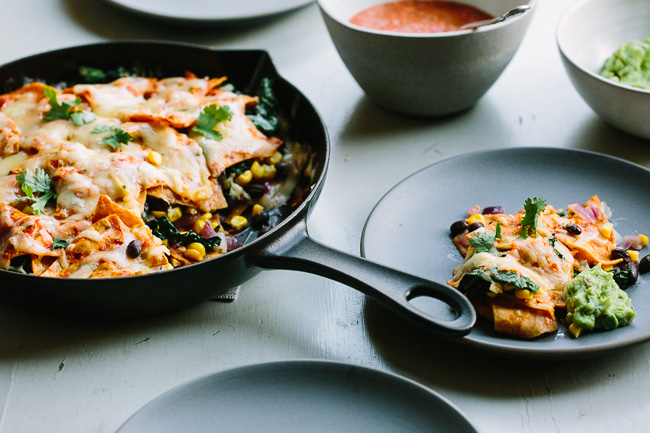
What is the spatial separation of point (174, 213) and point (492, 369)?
1.01 meters

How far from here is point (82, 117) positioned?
2191mm

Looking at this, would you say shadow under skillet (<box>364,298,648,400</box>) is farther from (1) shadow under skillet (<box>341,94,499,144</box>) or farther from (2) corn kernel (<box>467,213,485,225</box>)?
(1) shadow under skillet (<box>341,94,499,144</box>)

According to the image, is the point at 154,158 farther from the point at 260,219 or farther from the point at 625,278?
the point at 625,278

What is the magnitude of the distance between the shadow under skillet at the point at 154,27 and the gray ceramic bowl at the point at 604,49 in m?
1.43

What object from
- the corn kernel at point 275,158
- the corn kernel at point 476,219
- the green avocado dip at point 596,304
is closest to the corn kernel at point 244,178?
the corn kernel at point 275,158

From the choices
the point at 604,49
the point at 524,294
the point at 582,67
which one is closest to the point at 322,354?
the point at 524,294

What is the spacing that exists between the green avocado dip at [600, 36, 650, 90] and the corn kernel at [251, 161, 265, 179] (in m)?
1.33

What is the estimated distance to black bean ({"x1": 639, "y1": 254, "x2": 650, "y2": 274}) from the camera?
1857 mm

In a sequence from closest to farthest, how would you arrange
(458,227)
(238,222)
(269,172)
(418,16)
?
(458,227) → (238,222) → (269,172) → (418,16)

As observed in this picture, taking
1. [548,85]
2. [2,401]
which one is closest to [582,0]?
[548,85]

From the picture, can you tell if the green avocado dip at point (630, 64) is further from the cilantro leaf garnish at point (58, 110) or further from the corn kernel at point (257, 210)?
the cilantro leaf garnish at point (58, 110)

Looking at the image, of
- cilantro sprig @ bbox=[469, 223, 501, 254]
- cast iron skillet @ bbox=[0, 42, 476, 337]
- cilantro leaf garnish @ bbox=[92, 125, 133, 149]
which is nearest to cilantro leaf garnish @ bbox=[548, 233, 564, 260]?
cilantro sprig @ bbox=[469, 223, 501, 254]

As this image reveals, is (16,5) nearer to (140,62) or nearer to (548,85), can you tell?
(140,62)

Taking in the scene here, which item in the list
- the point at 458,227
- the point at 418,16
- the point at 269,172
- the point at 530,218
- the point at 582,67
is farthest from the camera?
the point at 418,16
